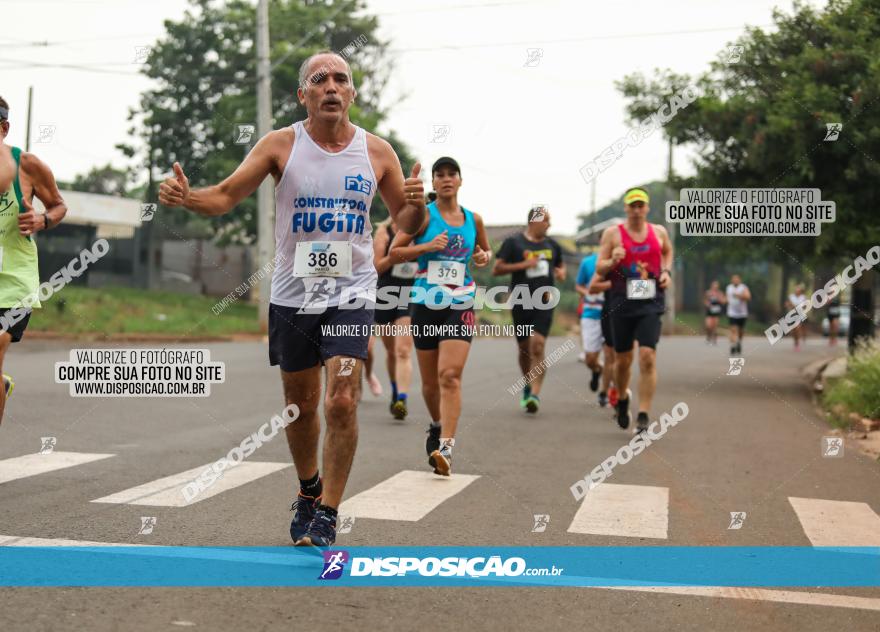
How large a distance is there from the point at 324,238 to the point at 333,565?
1.45m

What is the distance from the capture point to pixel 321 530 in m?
4.82

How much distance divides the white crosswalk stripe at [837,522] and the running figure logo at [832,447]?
2468 mm

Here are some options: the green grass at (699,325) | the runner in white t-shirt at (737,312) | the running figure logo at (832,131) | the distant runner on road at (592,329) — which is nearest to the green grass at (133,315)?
the runner in white t-shirt at (737,312)

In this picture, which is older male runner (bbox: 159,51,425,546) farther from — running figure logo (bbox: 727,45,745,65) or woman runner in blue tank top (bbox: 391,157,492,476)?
running figure logo (bbox: 727,45,745,65)

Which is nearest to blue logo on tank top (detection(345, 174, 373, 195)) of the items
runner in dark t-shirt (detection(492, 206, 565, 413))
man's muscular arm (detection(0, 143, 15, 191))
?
man's muscular arm (detection(0, 143, 15, 191))

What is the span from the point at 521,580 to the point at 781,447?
6.00m

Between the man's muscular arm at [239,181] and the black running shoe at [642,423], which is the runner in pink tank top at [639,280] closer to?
the black running shoe at [642,423]

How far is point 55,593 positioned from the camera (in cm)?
416

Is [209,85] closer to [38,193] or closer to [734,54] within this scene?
[734,54]

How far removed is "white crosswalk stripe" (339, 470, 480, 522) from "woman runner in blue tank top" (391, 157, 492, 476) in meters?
0.40

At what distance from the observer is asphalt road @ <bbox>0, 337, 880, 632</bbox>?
4.12m

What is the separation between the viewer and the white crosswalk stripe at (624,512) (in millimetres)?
5832

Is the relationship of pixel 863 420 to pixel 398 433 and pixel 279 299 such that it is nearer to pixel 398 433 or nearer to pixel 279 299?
pixel 398 433

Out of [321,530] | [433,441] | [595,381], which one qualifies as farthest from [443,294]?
[595,381]
